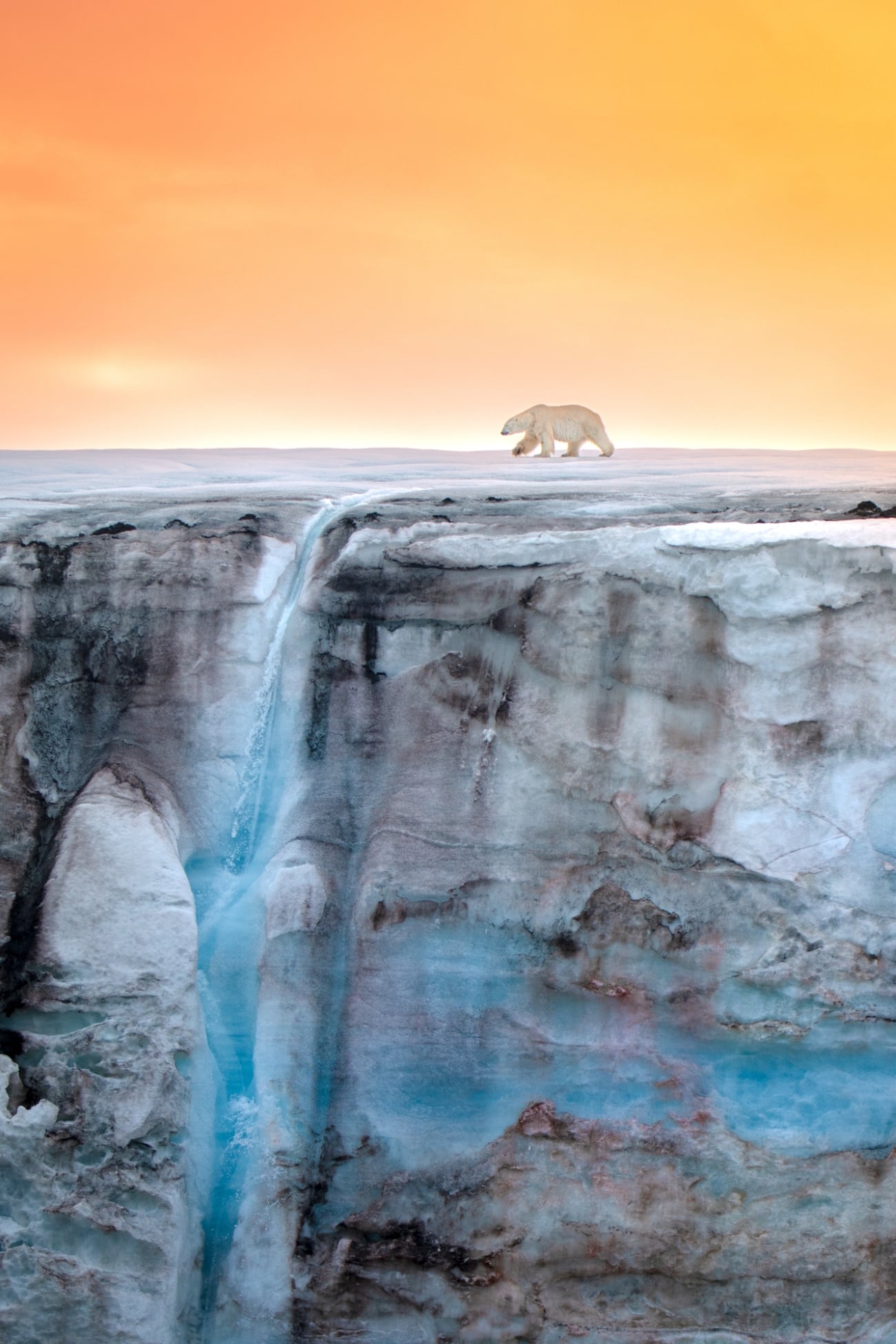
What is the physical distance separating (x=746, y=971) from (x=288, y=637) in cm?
242

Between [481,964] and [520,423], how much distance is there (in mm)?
5861

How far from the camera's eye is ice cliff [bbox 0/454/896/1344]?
464 centimetres

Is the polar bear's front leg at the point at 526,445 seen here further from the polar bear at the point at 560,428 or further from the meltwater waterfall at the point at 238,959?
the meltwater waterfall at the point at 238,959

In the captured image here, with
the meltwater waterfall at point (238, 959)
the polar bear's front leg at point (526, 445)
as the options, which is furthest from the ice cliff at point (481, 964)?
the polar bear's front leg at point (526, 445)

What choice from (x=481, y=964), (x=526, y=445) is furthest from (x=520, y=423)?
(x=481, y=964)

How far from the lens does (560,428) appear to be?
971 cm

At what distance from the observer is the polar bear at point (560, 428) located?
9.64 meters

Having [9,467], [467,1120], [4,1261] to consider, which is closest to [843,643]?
[467,1120]

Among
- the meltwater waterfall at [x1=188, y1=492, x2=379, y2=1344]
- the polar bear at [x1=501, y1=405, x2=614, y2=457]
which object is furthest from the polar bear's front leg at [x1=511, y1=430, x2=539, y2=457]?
the meltwater waterfall at [x1=188, y1=492, x2=379, y2=1344]

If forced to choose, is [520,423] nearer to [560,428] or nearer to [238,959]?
[560,428]

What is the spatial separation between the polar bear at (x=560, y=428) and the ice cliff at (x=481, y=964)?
452 cm

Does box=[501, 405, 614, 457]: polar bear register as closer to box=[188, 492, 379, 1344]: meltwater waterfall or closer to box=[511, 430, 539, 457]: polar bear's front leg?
box=[511, 430, 539, 457]: polar bear's front leg

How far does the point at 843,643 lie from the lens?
4.82 meters

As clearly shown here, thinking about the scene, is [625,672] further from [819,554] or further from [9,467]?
[9,467]
